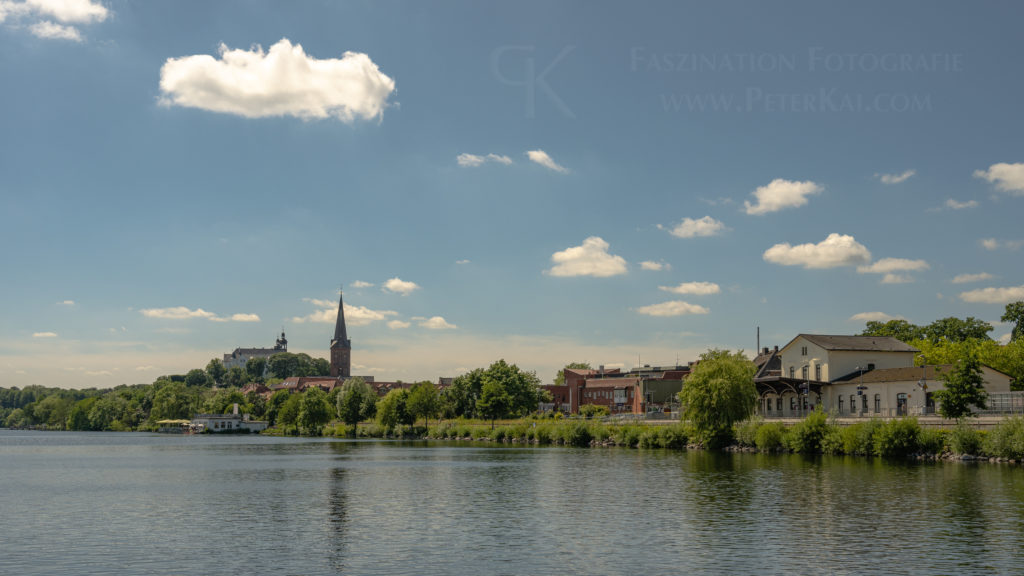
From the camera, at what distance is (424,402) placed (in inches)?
6058

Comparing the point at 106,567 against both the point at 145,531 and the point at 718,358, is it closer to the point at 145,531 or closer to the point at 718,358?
the point at 145,531

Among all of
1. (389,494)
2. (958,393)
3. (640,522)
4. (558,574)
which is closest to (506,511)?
(640,522)

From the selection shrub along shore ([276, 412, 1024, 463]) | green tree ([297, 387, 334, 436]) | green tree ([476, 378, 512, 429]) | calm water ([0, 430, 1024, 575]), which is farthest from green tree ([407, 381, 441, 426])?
calm water ([0, 430, 1024, 575])

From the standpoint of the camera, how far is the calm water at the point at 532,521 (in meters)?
28.4

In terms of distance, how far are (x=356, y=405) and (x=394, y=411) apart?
16725 mm

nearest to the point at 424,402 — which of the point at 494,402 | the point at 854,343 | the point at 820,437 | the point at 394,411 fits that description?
the point at 394,411

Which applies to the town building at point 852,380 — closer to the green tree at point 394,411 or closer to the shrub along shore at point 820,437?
the shrub along shore at point 820,437

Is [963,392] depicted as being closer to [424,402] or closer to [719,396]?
[719,396]

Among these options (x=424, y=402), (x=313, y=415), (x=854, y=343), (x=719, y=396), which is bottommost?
(x=313, y=415)

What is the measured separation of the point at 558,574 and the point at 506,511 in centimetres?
1538

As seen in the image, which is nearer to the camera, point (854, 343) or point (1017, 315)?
point (854, 343)

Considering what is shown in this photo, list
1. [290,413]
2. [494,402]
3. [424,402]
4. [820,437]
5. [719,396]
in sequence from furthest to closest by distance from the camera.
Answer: [290,413] → [424,402] → [494,402] → [719,396] → [820,437]

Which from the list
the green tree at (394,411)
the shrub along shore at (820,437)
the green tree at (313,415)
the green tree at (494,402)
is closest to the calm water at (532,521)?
the shrub along shore at (820,437)

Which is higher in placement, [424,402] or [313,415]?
[424,402]
